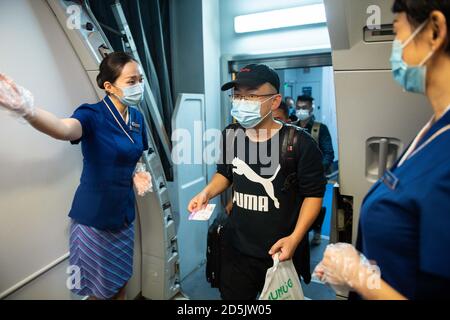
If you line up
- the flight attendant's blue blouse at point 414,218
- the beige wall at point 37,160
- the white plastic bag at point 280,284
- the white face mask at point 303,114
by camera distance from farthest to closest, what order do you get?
1. the white face mask at point 303,114
2. the beige wall at point 37,160
3. the white plastic bag at point 280,284
4. the flight attendant's blue blouse at point 414,218

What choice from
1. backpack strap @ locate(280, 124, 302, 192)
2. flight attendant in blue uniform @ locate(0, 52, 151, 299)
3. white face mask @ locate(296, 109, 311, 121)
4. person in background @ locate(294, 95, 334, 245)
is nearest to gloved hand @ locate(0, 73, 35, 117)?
flight attendant in blue uniform @ locate(0, 52, 151, 299)

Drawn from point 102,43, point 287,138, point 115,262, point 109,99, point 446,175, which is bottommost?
point 115,262

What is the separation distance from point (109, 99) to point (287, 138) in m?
0.96

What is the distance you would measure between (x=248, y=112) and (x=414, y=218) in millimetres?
870

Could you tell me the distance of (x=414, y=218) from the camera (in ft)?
2.18

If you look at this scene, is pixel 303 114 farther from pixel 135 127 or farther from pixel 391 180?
pixel 391 180

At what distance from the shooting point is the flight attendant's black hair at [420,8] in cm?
63

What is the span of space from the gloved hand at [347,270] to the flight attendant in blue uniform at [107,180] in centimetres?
113

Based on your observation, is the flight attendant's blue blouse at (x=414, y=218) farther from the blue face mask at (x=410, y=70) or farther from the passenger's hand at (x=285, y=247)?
the passenger's hand at (x=285, y=247)

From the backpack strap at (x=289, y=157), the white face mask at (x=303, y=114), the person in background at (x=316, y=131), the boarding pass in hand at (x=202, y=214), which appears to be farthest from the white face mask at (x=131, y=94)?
the white face mask at (x=303, y=114)

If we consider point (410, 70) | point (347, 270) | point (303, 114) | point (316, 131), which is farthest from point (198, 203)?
point (303, 114)
